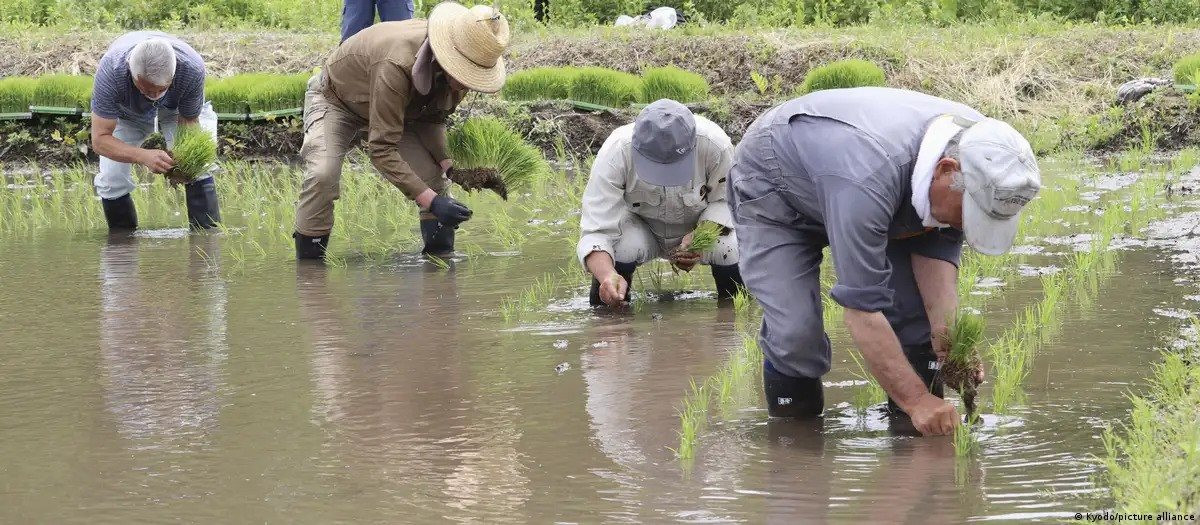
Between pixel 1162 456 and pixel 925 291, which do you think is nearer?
pixel 1162 456

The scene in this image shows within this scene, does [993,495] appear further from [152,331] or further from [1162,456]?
[152,331]

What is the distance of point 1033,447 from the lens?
3.49m

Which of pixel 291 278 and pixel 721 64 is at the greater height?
pixel 721 64

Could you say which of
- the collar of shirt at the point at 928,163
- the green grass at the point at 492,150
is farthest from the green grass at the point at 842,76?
the collar of shirt at the point at 928,163

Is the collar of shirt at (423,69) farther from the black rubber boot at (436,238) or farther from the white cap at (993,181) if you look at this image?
the white cap at (993,181)

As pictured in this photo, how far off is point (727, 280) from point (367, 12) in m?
3.18

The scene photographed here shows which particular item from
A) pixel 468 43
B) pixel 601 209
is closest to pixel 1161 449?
pixel 601 209

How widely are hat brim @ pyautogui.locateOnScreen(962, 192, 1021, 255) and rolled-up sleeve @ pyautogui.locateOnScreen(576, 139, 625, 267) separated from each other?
7.05 feet

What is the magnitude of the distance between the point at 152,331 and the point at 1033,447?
3182 mm

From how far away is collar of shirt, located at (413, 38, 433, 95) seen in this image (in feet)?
19.8

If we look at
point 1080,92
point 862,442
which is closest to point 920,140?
point 862,442

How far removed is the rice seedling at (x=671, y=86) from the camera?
1021 centimetres

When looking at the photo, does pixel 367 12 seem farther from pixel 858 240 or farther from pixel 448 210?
pixel 858 240

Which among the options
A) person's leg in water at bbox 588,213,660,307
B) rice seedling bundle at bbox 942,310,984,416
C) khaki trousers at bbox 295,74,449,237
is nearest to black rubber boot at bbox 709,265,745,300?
person's leg in water at bbox 588,213,660,307
